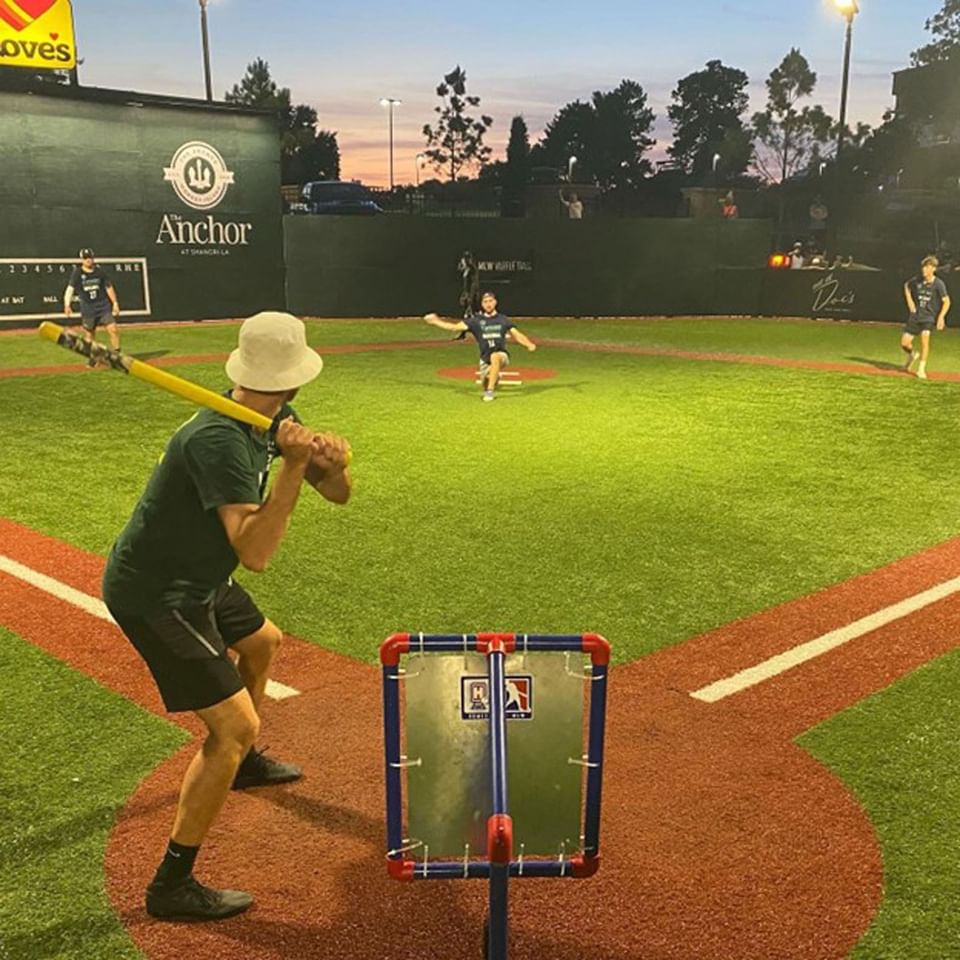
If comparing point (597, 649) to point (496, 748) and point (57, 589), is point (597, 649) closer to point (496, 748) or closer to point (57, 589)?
point (496, 748)

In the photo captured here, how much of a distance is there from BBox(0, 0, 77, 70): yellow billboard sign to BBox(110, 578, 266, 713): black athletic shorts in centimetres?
2582

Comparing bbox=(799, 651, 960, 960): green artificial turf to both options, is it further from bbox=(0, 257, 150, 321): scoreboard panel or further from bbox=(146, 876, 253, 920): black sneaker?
bbox=(0, 257, 150, 321): scoreboard panel

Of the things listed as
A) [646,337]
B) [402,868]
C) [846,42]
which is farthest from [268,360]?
[846,42]

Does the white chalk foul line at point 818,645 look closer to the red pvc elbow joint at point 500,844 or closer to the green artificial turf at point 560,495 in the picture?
the green artificial turf at point 560,495

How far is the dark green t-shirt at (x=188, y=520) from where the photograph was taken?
3377 millimetres

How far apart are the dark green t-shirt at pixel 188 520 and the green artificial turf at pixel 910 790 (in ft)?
8.88

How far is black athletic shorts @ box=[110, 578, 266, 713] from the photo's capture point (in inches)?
140

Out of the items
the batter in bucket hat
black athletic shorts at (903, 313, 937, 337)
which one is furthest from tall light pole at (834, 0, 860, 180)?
the batter in bucket hat

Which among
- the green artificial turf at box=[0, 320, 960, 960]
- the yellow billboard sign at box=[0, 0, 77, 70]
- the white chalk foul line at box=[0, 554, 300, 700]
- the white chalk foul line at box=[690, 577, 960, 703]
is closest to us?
the green artificial turf at box=[0, 320, 960, 960]

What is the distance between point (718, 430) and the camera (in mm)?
13203

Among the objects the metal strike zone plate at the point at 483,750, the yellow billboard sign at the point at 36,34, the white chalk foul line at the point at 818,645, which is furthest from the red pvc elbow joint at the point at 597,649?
the yellow billboard sign at the point at 36,34

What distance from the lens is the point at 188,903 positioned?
3.60 metres

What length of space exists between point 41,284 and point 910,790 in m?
24.4

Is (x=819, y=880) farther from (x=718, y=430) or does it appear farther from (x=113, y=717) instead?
(x=718, y=430)
